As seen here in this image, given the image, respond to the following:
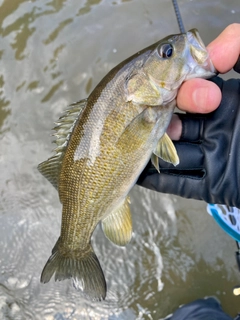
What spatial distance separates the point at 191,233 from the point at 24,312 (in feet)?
4.63

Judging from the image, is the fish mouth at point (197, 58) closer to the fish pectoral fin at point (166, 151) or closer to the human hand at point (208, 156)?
the human hand at point (208, 156)

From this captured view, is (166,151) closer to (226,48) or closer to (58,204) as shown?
(226,48)

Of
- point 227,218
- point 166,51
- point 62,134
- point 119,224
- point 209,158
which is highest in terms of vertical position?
point 166,51

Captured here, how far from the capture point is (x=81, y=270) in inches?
75.7

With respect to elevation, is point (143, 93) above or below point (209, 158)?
above

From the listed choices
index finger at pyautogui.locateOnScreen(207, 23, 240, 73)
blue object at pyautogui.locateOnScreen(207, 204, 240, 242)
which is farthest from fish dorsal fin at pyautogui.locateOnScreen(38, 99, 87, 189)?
blue object at pyautogui.locateOnScreen(207, 204, 240, 242)

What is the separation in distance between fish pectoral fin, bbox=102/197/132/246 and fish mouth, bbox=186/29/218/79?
2.43 ft

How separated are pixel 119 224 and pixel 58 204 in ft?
3.33

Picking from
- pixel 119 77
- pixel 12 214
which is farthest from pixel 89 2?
pixel 12 214

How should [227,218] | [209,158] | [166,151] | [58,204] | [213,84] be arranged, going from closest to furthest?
[213,84] < [166,151] < [209,158] < [227,218] < [58,204]

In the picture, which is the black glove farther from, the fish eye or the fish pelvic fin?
the fish pelvic fin

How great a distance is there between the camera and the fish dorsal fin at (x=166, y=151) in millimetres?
1688

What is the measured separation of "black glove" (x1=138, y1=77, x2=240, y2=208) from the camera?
1829 mm

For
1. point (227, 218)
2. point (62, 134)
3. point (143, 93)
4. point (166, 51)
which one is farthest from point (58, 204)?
point (166, 51)
